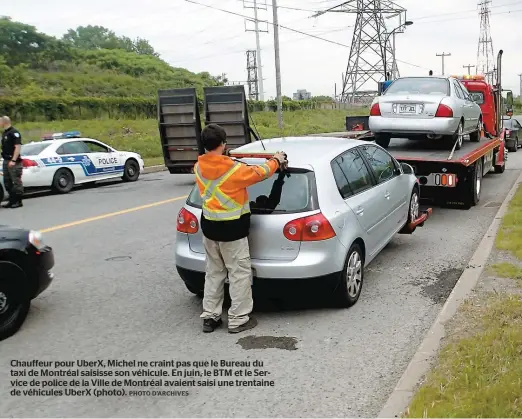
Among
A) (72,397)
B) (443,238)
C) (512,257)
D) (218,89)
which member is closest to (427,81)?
(443,238)

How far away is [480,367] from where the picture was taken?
375cm

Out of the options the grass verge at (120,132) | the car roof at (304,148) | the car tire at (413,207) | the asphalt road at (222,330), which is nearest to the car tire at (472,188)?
the asphalt road at (222,330)

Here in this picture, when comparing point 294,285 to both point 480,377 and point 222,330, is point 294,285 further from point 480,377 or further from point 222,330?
point 480,377

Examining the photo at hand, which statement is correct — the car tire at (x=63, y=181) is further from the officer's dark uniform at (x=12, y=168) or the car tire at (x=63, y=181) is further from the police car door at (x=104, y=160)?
the officer's dark uniform at (x=12, y=168)

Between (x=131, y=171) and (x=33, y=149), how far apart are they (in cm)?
336

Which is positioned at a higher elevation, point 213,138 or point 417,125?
point 213,138

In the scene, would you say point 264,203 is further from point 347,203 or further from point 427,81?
point 427,81

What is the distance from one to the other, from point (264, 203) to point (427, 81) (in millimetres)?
6606

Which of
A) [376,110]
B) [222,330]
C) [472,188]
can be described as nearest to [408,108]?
[376,110]

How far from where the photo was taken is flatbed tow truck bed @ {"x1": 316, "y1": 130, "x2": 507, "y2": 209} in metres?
9.56

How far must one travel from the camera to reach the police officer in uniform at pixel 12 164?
39.2 ft

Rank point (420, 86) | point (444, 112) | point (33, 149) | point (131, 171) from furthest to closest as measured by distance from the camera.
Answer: point (131, 171)
point (33, 149)
point (420, 86)
point (444, 112)

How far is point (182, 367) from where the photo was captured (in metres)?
4.30

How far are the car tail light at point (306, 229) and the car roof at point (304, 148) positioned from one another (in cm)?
62
